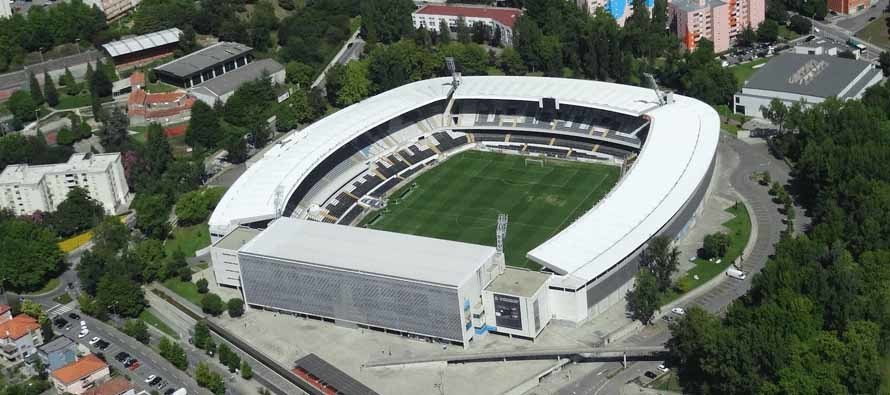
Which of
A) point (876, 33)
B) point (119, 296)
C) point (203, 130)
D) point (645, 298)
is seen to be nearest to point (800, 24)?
point (876, 33)

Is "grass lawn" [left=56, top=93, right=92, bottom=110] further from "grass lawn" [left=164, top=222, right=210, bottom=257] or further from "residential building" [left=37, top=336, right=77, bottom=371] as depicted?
"residential building" [left=37, top=336, right=77, bottom=371]

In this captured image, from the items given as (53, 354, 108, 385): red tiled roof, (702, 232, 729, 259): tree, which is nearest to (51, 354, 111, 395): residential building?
(53, 354, 108, 385): red tiled roof

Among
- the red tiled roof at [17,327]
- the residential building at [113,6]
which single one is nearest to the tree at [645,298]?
the red tiled roof at [17,327]

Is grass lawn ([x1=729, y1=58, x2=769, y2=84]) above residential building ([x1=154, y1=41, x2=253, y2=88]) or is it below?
below

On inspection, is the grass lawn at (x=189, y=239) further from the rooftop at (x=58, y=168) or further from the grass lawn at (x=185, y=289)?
the rooftop at (x=58, y=168)

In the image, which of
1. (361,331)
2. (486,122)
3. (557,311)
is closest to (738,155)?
(486,122)

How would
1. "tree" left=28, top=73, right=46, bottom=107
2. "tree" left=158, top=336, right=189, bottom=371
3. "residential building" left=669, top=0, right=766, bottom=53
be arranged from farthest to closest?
"residential building" left=669, top=0, right=766, bottom=53 → "tree" left=28, top=73, right=46, bottom=107 → "tree" left=158, top=336, right=189, bottom=371
